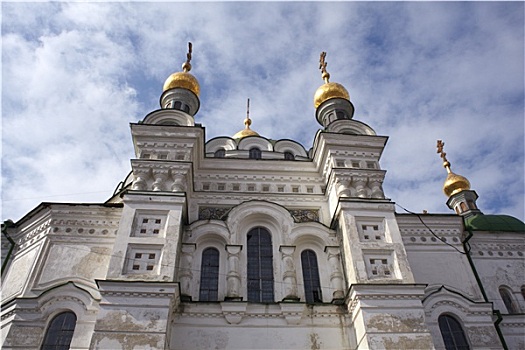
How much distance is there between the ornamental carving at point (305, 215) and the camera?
12.4m

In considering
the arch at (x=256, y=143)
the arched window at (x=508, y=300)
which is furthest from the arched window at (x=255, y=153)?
the arched window at (x=508, y=300)

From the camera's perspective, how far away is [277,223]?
12125mm

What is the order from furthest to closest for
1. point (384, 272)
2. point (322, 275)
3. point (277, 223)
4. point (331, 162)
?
point (331, 162)
point (277, 223)
point (322, 275)
point (384, 272)

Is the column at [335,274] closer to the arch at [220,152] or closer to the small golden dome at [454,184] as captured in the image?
the arch at [220,152]

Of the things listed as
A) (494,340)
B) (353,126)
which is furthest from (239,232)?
(494,340)

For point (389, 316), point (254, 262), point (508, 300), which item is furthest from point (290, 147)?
point (508, 300)

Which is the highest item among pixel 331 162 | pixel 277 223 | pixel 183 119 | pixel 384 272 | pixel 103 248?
pixel 183 119

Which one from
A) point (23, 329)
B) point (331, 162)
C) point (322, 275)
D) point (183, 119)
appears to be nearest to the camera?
point (23, 329)

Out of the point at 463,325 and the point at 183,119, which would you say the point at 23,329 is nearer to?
the point at 183,119

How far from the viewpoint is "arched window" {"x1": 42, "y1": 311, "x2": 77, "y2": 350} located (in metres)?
9.72

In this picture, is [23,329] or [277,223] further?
[277,223]

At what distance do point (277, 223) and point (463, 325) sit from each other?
525 cm

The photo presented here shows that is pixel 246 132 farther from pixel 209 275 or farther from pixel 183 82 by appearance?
pixel 209 275

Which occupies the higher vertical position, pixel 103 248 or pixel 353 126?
pixel 353 126
